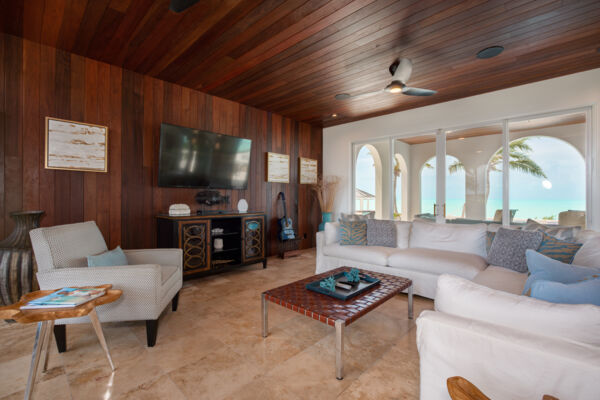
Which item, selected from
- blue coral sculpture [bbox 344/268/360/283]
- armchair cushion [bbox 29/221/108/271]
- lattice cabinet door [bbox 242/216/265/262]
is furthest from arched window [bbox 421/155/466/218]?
armchair cushion [bbox 29/221/108/271]

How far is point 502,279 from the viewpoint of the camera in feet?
7.63

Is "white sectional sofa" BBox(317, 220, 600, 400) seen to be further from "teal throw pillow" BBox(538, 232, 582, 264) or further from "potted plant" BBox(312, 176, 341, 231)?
"potted plant" BBox(312, 176, 341, 231)

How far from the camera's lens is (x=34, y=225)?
253 centimetres

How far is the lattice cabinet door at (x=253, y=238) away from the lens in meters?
4.11

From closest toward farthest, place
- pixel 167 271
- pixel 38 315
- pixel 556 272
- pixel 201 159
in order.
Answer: pixel 38 315, pixel 556 272, pixel 167 271, pixel 201 159

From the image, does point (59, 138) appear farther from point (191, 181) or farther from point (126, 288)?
point (126, 288)

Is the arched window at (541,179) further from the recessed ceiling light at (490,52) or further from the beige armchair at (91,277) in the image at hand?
the beige armchair at (91,277)

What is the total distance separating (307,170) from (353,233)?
2.48 m

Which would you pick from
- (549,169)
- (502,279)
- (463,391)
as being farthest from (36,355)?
(549,169)

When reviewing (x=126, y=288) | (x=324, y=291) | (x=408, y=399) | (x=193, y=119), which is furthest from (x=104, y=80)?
(x=408, y=399)

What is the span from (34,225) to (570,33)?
5.35 meters

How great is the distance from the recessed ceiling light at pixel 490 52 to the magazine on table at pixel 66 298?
4.05 meters

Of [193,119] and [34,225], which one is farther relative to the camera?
[193,119]

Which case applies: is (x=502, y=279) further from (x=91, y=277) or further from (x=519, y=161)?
(x=91, y=277)
